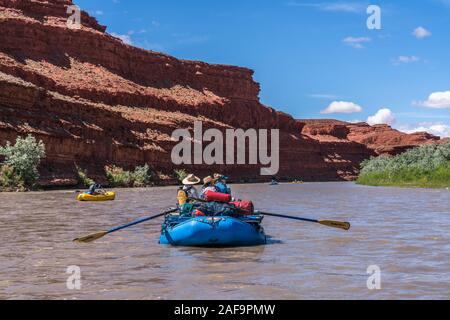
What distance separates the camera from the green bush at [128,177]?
226ft

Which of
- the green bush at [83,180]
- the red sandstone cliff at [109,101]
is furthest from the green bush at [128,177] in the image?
the green bush at [83,180]

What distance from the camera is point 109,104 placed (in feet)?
299

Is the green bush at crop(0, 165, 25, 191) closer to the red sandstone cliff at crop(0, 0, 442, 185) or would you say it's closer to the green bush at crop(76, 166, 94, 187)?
the red sandstone cliff at crop(0, 0, 442, 185)

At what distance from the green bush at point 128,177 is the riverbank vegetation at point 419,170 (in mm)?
28323

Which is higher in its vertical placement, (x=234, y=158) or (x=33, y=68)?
(x=33, y=68)

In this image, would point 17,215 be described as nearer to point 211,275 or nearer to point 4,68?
point 211,275

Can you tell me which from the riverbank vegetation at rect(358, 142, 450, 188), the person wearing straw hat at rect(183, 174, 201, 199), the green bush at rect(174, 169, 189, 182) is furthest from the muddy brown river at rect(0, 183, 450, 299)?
the green bush at rect(174, 169, 189, 182)

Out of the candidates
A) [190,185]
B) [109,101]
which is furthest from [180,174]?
[190,185]

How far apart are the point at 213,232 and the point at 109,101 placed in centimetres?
7967

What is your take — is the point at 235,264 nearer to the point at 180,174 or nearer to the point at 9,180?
the point at 9,180

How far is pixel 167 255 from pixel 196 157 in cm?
8351

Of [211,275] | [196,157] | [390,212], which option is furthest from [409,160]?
[211,275]

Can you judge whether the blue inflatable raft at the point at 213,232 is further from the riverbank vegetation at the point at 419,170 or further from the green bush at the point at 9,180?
the riverbank vegetation at the point at 419,170

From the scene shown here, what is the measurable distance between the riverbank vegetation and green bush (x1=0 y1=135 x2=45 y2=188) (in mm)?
36872
